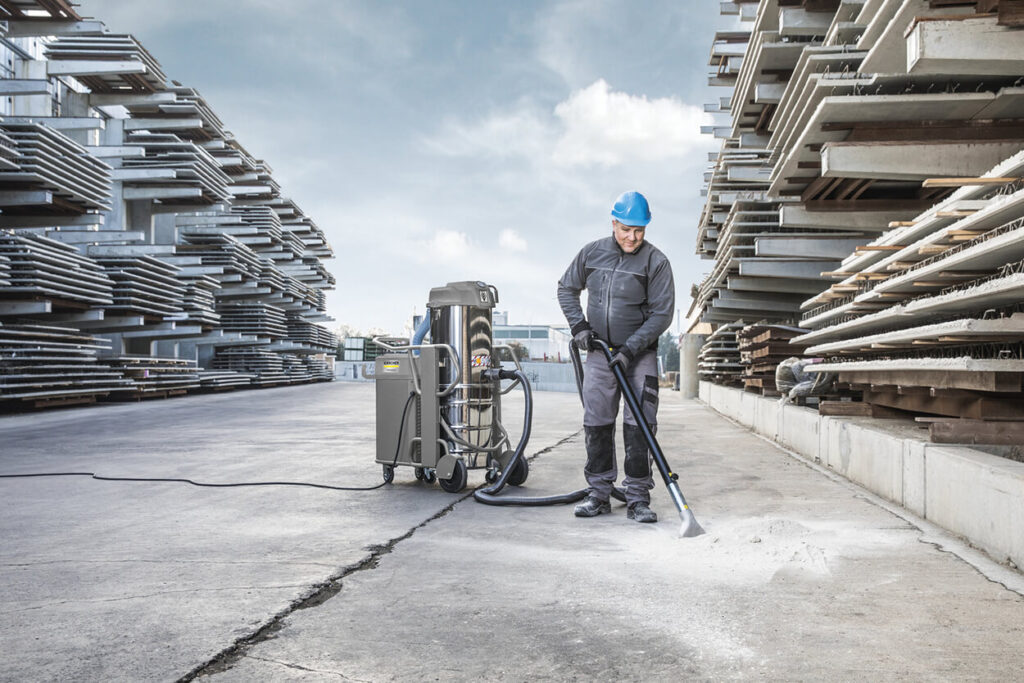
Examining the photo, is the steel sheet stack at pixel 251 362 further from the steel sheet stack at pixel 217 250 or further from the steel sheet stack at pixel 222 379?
the steel sheet stack at pixel 217 250

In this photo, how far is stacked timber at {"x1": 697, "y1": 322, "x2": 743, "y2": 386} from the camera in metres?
21.9

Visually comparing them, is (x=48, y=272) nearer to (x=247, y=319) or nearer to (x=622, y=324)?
(x=622, y=324)

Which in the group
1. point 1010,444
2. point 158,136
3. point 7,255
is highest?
point 158,136

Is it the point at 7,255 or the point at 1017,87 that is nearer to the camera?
the point at 1017,87

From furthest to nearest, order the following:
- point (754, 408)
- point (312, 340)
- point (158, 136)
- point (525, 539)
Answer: point (312, 340), point (158, 136), point (754, 408), point (525, 539)

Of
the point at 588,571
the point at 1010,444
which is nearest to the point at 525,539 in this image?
the point at 588,571

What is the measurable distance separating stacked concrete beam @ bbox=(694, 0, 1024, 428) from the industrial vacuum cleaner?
9.63 ft

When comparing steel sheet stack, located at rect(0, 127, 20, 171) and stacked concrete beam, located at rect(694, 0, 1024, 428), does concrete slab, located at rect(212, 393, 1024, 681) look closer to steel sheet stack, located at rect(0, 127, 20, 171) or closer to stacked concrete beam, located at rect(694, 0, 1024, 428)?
stacked concrete beam, located at rect(694, 0, 1024, 428)

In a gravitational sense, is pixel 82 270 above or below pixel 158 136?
below

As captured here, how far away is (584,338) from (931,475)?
2142 millimetres

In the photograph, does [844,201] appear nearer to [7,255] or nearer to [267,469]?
[267,469]

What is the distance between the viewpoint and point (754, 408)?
13.9 m

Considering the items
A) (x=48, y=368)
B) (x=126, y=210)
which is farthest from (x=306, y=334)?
(x=48, y=368)

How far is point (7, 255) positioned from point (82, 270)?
8.68 feet
